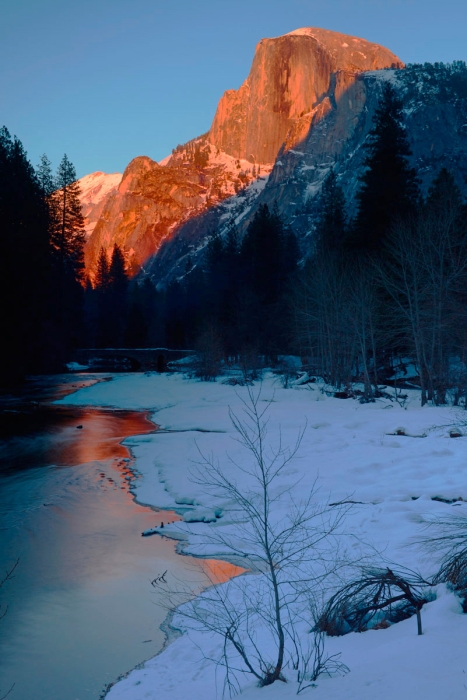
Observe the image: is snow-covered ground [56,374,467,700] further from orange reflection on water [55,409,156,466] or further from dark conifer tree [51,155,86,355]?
dark conifer tree [51,155,86,355]

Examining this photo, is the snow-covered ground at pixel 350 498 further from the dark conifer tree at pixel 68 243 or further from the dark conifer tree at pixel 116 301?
the dark conifer tree at pixel 116 301

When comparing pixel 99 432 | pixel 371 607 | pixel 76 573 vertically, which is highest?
pixel 371 607

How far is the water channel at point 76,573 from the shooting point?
18.0 feet

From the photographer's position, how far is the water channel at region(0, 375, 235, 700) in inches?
215

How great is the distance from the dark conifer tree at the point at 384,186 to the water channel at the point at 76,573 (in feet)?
71.0

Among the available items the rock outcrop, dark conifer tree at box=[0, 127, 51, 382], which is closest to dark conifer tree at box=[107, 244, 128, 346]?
dark conifer tree at box=[0, 127, 51, 382]

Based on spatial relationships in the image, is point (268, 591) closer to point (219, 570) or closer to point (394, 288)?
point (219, 570)

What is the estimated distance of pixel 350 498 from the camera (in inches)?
365

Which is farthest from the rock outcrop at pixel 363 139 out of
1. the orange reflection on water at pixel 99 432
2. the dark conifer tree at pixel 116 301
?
the orange reflection on water at pixel 99 432

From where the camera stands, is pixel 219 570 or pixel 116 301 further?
pixel 116 301

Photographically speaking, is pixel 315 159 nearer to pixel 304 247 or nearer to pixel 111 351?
pixel 304 247

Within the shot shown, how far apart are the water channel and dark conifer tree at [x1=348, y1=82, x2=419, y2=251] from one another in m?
21.6

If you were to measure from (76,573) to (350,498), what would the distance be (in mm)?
4317

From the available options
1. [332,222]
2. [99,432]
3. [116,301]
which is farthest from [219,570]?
[116,301]
